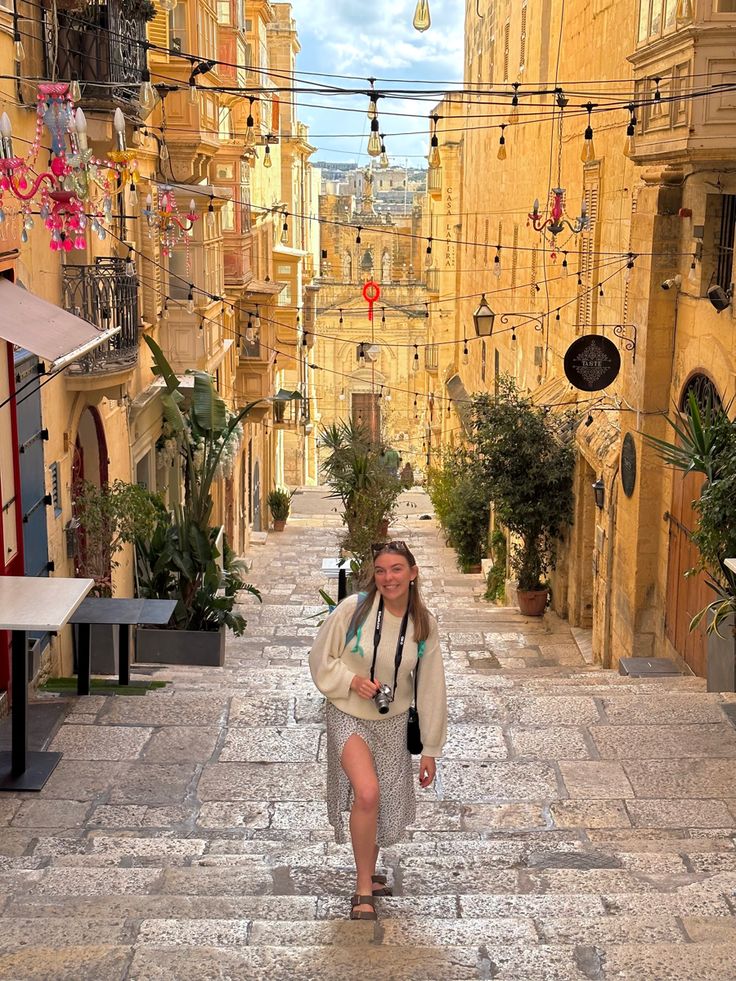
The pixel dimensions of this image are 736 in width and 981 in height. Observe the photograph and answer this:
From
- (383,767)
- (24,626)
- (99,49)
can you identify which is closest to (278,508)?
(99,49)

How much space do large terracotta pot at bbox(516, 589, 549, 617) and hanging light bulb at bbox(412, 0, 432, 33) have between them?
8.66 metres

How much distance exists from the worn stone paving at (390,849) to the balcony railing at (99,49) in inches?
211

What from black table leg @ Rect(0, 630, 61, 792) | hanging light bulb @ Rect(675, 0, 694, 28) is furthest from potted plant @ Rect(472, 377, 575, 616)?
black table leg @ Rect(0, 630, 61, 792)

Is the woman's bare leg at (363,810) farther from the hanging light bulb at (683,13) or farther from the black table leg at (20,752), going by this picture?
the hanging light bulb at (683,13)

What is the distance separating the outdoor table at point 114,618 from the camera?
8.34 m

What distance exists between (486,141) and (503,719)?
2438 cm

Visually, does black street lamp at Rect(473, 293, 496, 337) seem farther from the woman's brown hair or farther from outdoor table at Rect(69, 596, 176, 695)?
the woman's brown hair

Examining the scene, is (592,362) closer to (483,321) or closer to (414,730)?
(483,321)

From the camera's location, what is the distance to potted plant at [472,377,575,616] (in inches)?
652

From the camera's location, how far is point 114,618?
28.3 ft

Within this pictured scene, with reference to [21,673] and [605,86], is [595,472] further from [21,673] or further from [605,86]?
[21,673]

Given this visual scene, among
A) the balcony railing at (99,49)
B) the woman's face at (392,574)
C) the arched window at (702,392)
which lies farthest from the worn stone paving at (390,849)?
the balcony railing at (99,49)

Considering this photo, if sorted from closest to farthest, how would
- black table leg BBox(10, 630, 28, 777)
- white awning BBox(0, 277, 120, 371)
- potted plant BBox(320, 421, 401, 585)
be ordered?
1. black table leg BBox(10, 630, 28, 777)
2. white awning BBox(0, 277, 120, 371)
3. potted plant BBox(320, 421, 401, 585)

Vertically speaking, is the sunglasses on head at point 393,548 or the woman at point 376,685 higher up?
the sunglasses on head at point 393,548
